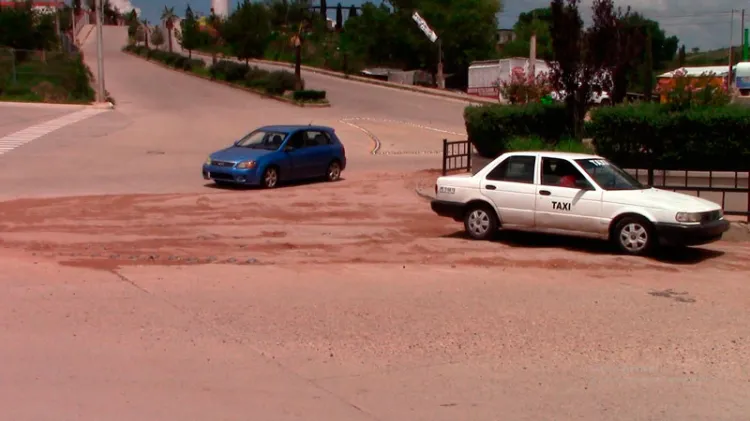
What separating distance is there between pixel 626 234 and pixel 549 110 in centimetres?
970

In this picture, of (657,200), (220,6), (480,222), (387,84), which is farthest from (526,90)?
(220,6)

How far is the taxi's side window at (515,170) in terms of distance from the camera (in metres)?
13.6

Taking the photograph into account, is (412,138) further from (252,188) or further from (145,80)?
(145,80)

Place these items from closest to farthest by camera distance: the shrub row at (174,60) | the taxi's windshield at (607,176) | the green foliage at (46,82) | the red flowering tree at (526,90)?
the taxi's windshield at (607,176)
the red flowering tree at (526,90)
the green foliage at (46,82)
the shrub row at (174,60)

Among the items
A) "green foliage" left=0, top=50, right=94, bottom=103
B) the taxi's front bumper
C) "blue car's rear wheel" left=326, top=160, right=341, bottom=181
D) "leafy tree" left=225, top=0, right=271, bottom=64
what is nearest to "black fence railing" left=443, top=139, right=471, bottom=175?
"blue car's rear wheel" left=326, top=160, right=341, bottom=181

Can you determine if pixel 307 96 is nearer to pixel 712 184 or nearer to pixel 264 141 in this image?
pixel 264 141

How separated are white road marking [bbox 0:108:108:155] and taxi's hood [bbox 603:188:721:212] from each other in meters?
21.8

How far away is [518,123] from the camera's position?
21.7 m

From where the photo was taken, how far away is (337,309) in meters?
8.91

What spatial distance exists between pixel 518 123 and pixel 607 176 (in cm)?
861

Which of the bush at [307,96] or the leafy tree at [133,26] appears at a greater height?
the leafy tree at [133,26]

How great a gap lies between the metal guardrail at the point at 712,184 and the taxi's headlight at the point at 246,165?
8729mm

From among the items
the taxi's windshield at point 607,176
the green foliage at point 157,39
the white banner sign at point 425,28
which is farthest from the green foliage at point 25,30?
the taxi's windshield at point 607,176

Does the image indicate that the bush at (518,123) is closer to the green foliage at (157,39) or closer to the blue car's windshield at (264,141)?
the blue car's windshield at (264,141)
